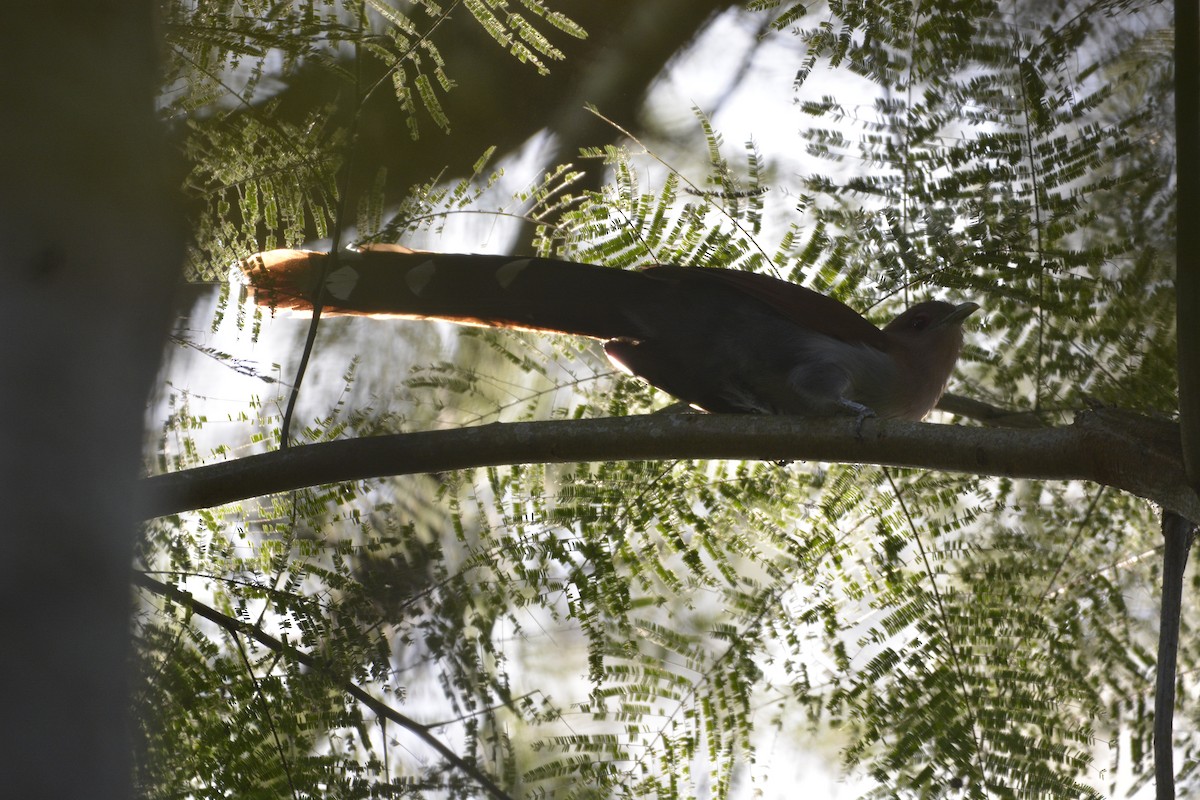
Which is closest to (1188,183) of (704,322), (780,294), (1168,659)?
(1168,659)

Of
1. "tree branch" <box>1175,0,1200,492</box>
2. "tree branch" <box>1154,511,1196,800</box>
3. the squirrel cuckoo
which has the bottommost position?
"tree branch" <box>1154,511,1196,800</box>

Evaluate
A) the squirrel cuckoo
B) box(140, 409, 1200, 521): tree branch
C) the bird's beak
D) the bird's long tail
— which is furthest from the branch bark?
the bird's beak

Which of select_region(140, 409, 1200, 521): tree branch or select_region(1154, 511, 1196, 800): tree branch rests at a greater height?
select_region(140, 409, 1200, 521): tree branch

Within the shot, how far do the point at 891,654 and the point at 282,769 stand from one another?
6.13 ft

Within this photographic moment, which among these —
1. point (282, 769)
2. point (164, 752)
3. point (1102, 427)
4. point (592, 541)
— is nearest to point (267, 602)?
point (282, 769)

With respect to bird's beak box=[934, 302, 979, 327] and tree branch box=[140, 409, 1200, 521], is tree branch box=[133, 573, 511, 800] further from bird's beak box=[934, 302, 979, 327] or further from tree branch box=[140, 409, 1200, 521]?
bird's beak box=[934, 302, 979, 327]

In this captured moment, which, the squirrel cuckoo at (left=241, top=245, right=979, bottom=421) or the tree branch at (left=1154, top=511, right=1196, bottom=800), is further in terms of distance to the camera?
the squirrel cuckoo at (left=241, top=245, right=979, bottom=421)

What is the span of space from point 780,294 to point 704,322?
0.98ft

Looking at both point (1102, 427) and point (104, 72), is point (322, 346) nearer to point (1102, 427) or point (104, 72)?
point (104, 72)

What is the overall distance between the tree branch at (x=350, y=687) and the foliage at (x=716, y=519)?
19 millimetres

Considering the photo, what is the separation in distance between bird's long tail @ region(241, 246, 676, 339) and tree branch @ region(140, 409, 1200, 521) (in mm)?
570

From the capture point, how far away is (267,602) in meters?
3.07

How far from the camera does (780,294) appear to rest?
3.57 metres

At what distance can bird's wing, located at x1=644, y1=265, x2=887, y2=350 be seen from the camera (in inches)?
140
